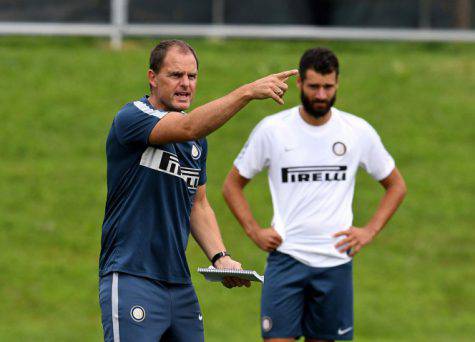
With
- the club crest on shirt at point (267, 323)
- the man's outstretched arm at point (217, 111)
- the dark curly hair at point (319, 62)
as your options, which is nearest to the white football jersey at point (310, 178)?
the dark curly hair at point (319, 62)

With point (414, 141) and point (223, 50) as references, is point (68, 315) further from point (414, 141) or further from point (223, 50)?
point (223, 50)

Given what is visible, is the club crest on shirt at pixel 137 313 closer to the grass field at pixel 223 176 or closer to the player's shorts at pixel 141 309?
the player's shorts at pixel 141 309

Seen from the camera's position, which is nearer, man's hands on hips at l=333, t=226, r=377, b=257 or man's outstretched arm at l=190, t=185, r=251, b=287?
man's outstretched arm at l=190, t=185, r=251, b=287

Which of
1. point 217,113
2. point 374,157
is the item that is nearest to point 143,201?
point 217,113

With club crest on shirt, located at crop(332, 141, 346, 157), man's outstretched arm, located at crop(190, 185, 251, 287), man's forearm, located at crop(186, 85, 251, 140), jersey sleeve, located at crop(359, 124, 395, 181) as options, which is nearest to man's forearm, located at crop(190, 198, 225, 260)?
man's outstretched arm, located at crop(190, 185, 251, 287)

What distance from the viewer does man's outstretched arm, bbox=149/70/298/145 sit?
573 centimetres

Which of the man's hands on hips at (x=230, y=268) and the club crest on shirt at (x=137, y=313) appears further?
the man's hands on hips at (x=230, y=268)

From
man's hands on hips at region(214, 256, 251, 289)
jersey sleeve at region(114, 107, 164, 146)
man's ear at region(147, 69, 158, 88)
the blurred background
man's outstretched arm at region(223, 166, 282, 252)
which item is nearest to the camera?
jersey sleeve at region(114, 107, 164, 146)

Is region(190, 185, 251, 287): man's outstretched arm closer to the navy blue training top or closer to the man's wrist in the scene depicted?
the man's wrist

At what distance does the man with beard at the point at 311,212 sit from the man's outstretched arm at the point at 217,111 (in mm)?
2814

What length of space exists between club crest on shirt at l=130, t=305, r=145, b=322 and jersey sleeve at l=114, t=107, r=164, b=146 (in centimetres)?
84

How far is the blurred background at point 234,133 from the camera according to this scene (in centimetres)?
1388

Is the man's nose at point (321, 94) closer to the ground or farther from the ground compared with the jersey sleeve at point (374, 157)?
farther from the ground

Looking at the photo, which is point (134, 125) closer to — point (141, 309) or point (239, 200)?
point (141, 309)
